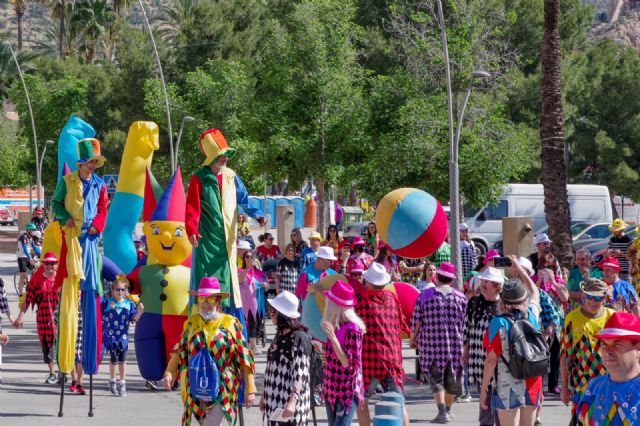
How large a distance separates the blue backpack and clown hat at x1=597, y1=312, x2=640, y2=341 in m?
3.15

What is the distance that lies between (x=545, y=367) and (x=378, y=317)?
1.62m

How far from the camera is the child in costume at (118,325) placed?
511 inches

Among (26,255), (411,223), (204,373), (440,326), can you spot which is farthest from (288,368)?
(26,255)

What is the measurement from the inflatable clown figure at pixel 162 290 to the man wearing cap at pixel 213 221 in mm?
1466

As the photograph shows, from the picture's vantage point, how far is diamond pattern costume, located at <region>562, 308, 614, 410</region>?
8.49 meters

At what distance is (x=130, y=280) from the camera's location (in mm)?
12938

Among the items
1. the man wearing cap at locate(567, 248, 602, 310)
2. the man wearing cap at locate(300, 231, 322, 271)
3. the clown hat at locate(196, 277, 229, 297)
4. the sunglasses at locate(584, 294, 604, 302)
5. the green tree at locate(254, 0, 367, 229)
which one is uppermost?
the green tree at locate(254, 0, 367, 229)

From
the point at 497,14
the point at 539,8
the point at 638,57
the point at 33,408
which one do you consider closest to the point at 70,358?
the point at 33,408

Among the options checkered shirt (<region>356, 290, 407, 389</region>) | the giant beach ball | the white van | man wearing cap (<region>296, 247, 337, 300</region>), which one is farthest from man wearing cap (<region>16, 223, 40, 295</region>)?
checkered shirt (<region>356, 290, 407, 389</region>)

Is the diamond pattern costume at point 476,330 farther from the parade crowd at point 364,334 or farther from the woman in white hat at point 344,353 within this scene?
the woman in white hat at point 344,353

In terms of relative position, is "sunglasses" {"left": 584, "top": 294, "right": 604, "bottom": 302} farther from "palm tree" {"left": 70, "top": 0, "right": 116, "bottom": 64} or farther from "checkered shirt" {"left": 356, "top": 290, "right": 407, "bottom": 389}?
"palm tree" {"left": 70, "top": 0, "right": 116, "bottom": 64}

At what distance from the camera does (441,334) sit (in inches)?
436

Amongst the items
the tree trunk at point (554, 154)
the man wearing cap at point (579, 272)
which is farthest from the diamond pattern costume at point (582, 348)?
the tree trunk at point (554, 154)

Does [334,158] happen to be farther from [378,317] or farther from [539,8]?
[378,317]
